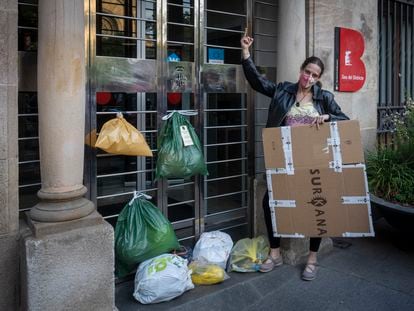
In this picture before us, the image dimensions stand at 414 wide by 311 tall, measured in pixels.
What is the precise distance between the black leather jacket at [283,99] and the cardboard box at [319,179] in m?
0.27

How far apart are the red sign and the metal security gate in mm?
1126

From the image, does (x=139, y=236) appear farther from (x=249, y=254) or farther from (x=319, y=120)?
(x=319, y=120)

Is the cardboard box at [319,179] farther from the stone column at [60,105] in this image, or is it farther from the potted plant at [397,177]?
the stone column at [60,105]

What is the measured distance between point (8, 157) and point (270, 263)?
2486 millimetres

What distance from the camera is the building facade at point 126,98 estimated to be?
2.94 m

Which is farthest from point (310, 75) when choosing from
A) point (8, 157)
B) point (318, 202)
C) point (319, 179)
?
point (8, 157)

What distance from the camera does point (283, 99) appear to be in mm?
3918

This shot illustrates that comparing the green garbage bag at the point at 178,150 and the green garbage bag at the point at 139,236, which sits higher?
the green garbage bag at the point at 178,150

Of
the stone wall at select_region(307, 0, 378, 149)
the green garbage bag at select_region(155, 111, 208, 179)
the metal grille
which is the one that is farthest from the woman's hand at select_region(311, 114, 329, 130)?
the metal grille

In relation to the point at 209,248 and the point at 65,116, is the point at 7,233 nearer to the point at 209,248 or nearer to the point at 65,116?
the point at 65,116

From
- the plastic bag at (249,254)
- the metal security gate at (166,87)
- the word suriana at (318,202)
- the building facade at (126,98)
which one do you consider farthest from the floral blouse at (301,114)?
the plastic bag at (249,254)

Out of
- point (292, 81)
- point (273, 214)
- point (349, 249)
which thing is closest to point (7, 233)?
point (273, 214)

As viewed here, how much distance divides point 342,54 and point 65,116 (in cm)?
331

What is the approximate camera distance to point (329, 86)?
16.0ft
